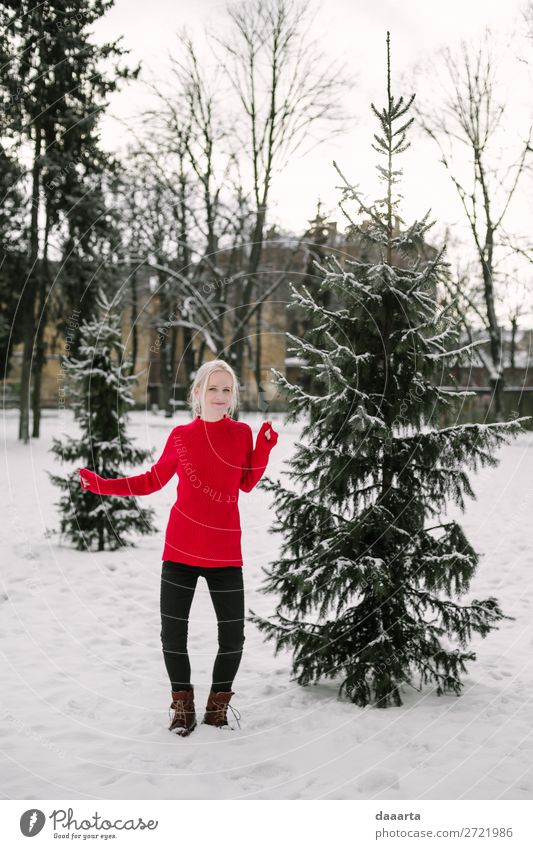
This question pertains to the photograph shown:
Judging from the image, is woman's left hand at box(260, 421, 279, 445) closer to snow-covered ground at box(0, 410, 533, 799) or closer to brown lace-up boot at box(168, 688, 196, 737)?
brown lace-up boot at box(168, 688, 196, 737)

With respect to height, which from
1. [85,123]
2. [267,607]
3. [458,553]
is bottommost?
[267,607]

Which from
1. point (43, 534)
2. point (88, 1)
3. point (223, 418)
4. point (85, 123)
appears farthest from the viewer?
point (85, 123)

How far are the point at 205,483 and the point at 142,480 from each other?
36 cm

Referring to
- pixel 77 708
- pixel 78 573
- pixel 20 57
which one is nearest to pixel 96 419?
pixel 78 573

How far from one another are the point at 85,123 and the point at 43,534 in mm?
8656

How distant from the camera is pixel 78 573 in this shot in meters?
8.57

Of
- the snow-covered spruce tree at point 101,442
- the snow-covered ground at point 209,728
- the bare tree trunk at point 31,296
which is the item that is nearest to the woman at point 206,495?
the snow-covered ground at point 209,728

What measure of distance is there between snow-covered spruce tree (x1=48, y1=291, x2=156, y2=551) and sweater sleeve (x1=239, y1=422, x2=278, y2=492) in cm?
517

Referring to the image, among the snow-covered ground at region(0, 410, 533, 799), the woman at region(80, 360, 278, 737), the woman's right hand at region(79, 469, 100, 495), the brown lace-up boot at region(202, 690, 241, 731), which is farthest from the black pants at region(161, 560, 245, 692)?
the woman's right hand at region(79, 469, 100, 495)

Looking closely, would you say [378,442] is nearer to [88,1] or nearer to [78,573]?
[78,573]
